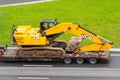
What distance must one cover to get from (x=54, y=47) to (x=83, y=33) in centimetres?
180

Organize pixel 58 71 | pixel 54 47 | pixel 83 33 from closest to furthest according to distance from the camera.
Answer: pixel 58 71, pixel 83 33, pixel 54 47

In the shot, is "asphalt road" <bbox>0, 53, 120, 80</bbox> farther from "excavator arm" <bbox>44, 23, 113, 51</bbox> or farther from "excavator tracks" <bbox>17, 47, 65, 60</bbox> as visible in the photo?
"excavator arm" <bbox>44, 23, 113, 51</bbox>

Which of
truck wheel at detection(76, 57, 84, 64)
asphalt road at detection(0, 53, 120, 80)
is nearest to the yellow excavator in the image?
truck wheel at detection(76, 57, 84, 64)

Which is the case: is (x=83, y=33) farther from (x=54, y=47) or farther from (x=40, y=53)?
(x=40, y=53)

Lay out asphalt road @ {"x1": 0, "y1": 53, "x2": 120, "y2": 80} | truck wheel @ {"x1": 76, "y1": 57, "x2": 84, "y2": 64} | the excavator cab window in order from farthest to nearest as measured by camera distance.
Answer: the excavator cab window < truck wheel @ {"x1": 76, "y1": 57, "x2": 84, "y2": 64} < asphalt road @ {"x1": 0, "y1": 53, "x2": 120, "y2": 80}

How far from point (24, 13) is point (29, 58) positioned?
10359 mm

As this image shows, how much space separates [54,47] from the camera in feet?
86.0

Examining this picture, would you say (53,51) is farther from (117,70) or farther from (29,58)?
(117,70)

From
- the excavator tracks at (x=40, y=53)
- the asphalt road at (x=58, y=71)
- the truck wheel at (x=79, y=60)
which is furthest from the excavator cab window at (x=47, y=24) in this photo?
the truck wheel at (x=79, y=60)

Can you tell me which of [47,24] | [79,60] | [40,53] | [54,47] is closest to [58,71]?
[79,60]

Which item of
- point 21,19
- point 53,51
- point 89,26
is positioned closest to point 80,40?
point 53,51

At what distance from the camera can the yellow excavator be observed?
2556cm

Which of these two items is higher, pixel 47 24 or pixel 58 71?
pixel 47 24

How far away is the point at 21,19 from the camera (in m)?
34.2
